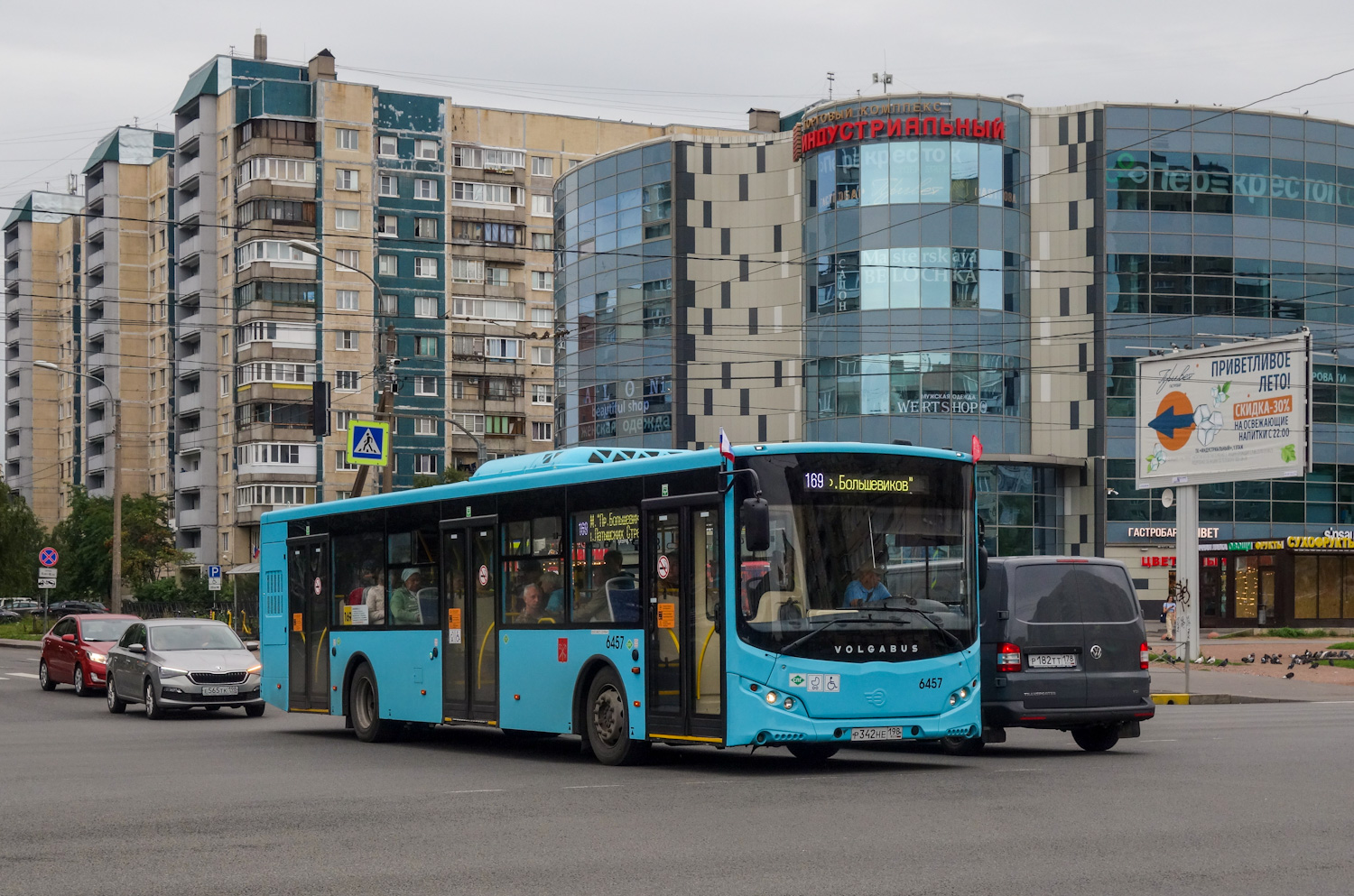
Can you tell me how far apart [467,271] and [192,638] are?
8063 centimetres

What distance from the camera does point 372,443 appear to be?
31.2 meters

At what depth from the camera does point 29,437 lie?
459 ft

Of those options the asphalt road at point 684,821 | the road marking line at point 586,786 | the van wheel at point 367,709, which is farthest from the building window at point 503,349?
the road marking line at point 586,786

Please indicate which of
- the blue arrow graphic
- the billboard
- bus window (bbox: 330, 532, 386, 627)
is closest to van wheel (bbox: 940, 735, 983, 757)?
bus window (bbox: 330, 532, 386, 627)

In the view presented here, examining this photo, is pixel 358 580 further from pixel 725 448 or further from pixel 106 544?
pixel 106 544

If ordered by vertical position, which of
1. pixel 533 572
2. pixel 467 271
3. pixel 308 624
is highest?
pixel 467 271

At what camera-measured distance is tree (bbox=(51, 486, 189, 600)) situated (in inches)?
3789

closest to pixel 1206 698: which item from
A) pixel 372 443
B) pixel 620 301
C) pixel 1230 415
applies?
pixel 372 443

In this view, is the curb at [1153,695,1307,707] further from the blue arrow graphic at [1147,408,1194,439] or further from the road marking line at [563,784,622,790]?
the road marking line at [563,784,622,790]

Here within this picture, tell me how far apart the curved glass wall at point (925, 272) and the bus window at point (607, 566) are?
2014 inches

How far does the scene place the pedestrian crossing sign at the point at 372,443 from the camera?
102 feet

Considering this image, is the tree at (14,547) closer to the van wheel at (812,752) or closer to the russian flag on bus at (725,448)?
the van wheel at (812,752)

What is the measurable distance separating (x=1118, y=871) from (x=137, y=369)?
119 metres

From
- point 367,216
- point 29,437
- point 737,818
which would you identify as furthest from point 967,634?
point 29,437
